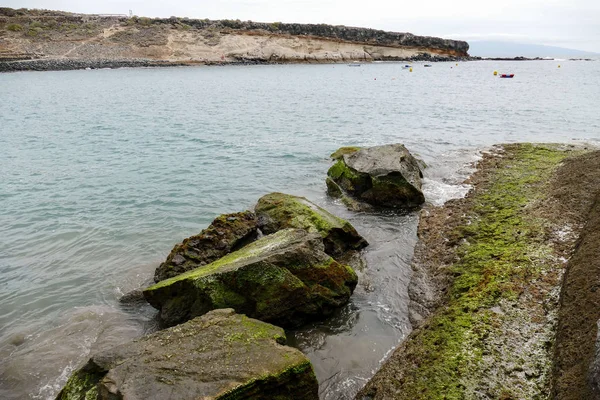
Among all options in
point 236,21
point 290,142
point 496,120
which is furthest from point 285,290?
point 236,21

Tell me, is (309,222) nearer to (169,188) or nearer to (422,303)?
(422,303)

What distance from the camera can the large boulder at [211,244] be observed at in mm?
9836

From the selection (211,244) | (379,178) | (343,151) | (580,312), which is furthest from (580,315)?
(343,151)

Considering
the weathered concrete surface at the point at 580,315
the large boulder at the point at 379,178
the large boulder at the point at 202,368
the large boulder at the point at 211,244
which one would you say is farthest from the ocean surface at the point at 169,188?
the weathered concrete surface at the point at 580,315

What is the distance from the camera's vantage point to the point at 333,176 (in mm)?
16594

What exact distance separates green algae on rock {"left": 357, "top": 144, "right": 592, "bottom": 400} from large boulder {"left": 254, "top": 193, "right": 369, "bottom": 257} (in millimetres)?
1867

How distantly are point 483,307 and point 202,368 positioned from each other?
15.7ft

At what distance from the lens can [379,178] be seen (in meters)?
14.0

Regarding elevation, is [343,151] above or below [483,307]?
above

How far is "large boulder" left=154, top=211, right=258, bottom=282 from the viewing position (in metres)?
9.84

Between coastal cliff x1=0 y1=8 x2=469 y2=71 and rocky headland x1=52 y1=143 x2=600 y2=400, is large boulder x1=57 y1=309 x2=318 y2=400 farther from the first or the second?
coastal cliff x1=0 y1=8 x2=469 y2=71

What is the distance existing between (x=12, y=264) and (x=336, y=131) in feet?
69.3

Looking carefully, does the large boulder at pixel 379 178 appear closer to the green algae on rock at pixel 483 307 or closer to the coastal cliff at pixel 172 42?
the green algae on rock at pixel 483 307

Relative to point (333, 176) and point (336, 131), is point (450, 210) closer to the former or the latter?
point (333, 176)
